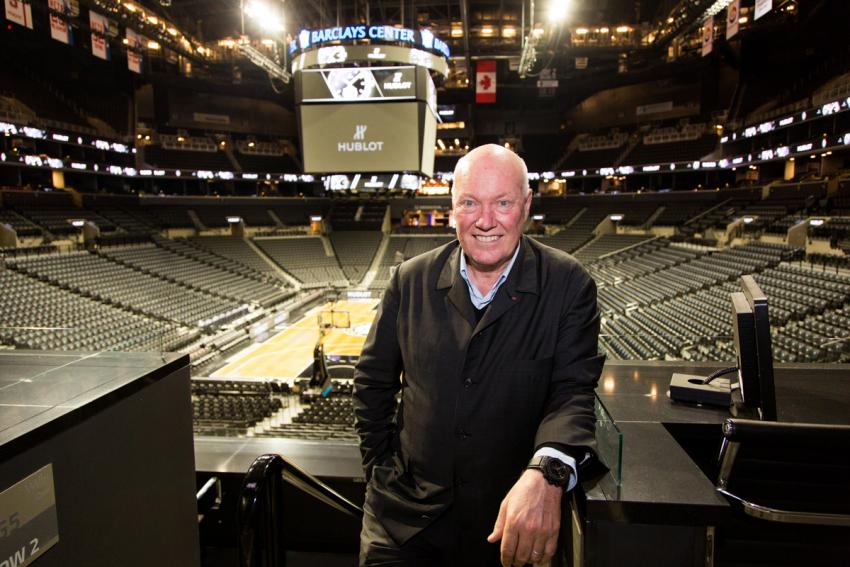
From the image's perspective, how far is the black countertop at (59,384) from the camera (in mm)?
2129

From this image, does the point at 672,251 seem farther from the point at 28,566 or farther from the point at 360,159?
the point at 28,566

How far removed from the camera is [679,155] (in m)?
37.8

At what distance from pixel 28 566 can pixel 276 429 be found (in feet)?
30.5

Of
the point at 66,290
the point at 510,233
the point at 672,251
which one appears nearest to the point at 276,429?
the point at 510,233

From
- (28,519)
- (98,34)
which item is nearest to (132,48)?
(98,34)

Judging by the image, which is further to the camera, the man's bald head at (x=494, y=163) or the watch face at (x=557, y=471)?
the man's bald head at (x=494, y=163)

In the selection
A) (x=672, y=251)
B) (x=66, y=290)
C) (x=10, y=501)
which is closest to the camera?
(x=10, y=501)

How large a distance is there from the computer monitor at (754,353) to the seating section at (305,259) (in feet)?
106

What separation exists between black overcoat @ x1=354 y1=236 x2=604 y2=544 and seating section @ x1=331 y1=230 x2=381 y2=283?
1300 inches

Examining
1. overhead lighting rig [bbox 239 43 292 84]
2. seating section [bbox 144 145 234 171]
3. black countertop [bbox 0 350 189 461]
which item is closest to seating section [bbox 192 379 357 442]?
black countertop [bbox 0 350 189 461]

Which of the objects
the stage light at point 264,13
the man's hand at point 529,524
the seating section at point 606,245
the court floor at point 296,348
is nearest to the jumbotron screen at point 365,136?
the stage light at point 264,13

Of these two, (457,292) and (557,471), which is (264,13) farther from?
(557,471)

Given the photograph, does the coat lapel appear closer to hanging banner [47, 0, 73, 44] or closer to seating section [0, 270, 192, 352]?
seating section [0, 270, 192, 352]

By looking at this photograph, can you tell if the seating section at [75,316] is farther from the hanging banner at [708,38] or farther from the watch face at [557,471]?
the hanging banner at [708,38]
